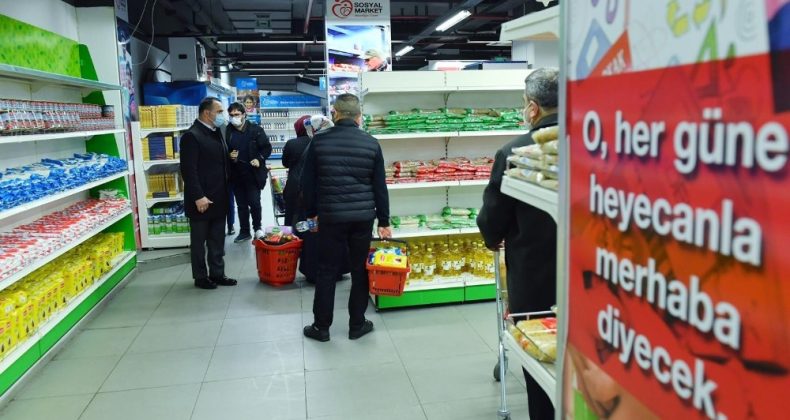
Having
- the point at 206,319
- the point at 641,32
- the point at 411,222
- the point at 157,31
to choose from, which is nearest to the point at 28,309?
the point at 206,319

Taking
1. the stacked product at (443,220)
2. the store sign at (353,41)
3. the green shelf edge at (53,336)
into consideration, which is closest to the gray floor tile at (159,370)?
the green shelf edge at (53,336)

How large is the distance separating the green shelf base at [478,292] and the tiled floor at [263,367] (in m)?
0.08

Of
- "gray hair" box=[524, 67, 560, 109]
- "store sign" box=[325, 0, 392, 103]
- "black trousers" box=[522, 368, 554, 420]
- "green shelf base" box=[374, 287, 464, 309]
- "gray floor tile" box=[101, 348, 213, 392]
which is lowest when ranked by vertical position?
"gray floor tile" box=[101, 348, 213, 392]

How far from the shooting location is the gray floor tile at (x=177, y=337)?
460 cm

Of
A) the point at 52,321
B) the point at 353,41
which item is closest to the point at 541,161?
the point at 52,321

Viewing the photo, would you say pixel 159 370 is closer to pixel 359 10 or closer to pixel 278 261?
pixel 278 261

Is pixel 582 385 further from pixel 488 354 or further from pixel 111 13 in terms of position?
pixel 111 13

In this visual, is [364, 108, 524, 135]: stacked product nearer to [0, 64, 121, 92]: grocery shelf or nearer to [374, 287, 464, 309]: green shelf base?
[374, 287, 464, 309]: green shelf base

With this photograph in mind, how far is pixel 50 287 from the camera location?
4.46 metres

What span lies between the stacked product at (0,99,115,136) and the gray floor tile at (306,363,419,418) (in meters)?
2.58

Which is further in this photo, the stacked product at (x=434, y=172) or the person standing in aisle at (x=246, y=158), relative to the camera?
the person standing in aisle at (x=246, y=158)

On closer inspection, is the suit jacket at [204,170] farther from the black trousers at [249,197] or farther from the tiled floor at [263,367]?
the black trousers at [249,197]

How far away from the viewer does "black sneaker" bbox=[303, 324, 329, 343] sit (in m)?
4.61

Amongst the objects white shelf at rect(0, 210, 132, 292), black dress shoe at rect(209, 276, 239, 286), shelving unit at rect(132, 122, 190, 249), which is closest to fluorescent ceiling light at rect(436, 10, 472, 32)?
shelving unit at rect(132, 122, 190, 249)
